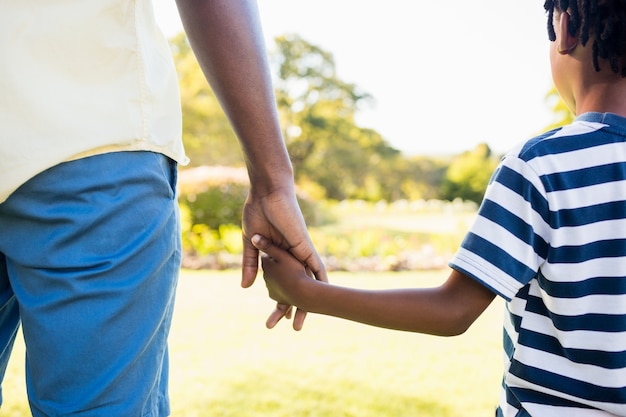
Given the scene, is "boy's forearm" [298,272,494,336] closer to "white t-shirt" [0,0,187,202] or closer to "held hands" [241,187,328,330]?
"held hands" [241,187,328,330]

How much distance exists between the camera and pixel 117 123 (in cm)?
100

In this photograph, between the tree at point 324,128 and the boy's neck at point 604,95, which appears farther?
the tree at point 324,128

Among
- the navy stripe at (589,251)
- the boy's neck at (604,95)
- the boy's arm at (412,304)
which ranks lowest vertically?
the boy's arm at (412,304)

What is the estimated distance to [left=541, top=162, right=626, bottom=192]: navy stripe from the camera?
1096 millimetres

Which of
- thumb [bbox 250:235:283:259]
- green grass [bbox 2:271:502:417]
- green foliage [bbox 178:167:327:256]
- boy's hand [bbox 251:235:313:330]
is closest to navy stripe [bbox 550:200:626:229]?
boy's hand [bbox 251:235:313:330]

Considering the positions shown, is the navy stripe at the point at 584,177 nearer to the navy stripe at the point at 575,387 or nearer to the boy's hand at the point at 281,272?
the navy stripe at the point at 575,387

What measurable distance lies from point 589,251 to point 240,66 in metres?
0.74

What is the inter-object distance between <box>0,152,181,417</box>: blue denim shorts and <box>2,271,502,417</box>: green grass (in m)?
2.12

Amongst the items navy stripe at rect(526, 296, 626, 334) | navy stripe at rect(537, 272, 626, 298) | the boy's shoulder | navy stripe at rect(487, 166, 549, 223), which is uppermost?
the boy's shoulder

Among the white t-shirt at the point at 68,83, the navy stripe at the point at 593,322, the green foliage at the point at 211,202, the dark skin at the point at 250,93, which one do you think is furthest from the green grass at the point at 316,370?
the green foliage at the point at 211,202

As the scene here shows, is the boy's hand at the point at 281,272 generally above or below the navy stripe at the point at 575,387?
below

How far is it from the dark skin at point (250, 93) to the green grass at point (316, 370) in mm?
1788

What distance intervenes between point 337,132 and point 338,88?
1717mm

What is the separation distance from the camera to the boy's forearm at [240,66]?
122 cm
